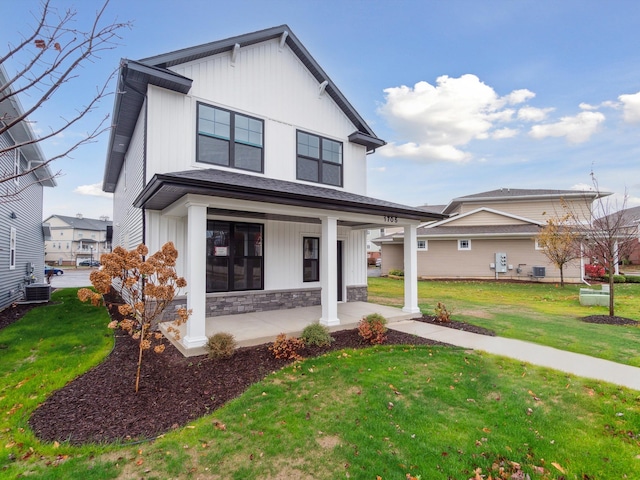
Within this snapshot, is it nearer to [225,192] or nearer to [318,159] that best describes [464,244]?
[318,159]

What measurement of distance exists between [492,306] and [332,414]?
10340 millimetres

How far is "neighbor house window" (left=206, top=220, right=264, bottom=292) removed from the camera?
8219 millimetres

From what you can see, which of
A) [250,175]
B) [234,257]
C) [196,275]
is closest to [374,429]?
[196,275]

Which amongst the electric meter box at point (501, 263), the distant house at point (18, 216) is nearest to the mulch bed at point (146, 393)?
the distant house at point (18, 216)

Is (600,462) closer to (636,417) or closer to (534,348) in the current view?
(636,417)

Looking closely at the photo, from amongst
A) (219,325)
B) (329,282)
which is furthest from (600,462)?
(219,325)

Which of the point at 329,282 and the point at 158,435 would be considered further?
Answer: the point at 329,282

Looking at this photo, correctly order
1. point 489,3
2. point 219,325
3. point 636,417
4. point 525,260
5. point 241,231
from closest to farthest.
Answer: point 636,417 < point 219,325 < point 241,231 < point 489,3 < point 525,260

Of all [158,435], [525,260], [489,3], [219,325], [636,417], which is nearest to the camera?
[158,435]

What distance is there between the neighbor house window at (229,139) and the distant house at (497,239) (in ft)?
50.7

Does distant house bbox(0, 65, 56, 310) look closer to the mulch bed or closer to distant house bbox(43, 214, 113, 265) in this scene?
the mulch bed

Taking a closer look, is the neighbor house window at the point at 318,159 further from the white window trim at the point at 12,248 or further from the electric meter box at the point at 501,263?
the electric meter box at the point at 501,263

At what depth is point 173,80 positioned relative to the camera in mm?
7141

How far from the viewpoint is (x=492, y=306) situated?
38.6 feet
